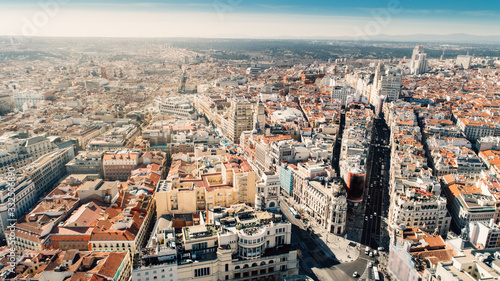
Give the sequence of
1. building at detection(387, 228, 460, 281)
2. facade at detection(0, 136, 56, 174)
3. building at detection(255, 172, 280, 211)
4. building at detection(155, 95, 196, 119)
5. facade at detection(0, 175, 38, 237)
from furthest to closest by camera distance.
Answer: building at detection(155, 95, 196, 119) → facade at detection(0, 136, 56, 174) → facade at detection(0, 175, 38, 237) → building at detection(255, 172, 280, 211) → building at detection(387, 228, 460, 281)

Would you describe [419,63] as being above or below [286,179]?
above

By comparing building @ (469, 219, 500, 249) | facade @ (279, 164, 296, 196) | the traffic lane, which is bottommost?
the traffic lane

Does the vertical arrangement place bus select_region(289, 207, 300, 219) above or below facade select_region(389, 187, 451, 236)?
below

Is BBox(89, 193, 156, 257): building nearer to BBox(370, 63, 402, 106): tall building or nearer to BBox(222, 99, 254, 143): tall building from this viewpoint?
BBox(222, 99, 254, 143): tall building

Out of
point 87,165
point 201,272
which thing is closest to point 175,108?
point 87,165

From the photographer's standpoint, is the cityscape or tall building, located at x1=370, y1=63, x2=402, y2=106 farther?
tall building, located at x1=370, y1=63, x2=402, y2=106

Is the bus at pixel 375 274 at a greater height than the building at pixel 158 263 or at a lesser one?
lesser

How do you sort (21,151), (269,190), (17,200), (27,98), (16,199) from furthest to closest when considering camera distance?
(27,98)
(21,151)
(17,200)
(16,199)
(269,190)

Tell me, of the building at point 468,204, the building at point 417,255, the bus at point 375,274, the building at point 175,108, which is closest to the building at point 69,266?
the bus at point 375,274

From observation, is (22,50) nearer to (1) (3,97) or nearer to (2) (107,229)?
(1) (3,97)

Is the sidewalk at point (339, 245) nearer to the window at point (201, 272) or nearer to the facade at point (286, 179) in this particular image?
the facade at point (286, 179)

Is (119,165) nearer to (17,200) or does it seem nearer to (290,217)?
(17,200)

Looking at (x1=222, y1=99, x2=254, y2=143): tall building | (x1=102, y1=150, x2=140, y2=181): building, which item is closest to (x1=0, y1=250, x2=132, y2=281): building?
(x1=102, y1=150, x2=140, y2=181): building
